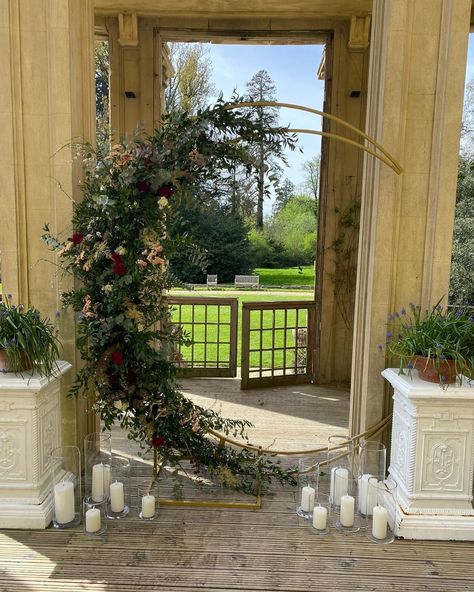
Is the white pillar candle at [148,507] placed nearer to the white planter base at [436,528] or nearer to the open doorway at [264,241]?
the white planter base at [436,528]

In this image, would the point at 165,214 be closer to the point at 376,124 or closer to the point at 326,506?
the point at 376,124

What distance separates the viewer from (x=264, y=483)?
319 cm

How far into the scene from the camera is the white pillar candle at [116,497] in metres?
2.74

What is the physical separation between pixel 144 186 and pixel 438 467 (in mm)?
2112

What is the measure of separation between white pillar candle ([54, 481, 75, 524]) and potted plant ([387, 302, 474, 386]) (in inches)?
74.0

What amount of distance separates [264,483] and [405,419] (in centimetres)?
100

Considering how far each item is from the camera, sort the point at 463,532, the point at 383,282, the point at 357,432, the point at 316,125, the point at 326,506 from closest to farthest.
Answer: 1. the point at 463,532
2. the point at 326,506
3. the point at 383,282
4. the point at 357,432
5. the point at 316,125

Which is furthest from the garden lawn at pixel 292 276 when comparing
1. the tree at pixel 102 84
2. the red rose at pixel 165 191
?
the red rose at pixel 165 191

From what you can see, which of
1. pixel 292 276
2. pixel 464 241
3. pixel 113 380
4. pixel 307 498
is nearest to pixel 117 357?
pixel 113 380

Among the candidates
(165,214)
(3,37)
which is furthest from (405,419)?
(3,37)

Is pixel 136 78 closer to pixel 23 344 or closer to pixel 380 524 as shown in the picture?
pixel 23 344

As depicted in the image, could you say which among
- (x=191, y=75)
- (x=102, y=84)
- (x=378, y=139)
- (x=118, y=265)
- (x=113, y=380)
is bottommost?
(x=113, y=380)

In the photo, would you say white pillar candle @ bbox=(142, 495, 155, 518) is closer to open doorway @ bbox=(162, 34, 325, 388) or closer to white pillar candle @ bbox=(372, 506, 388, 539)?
white pillar candle @ bbox=(372, 506, 388, 539)

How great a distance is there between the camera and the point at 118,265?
2604 millimetres
